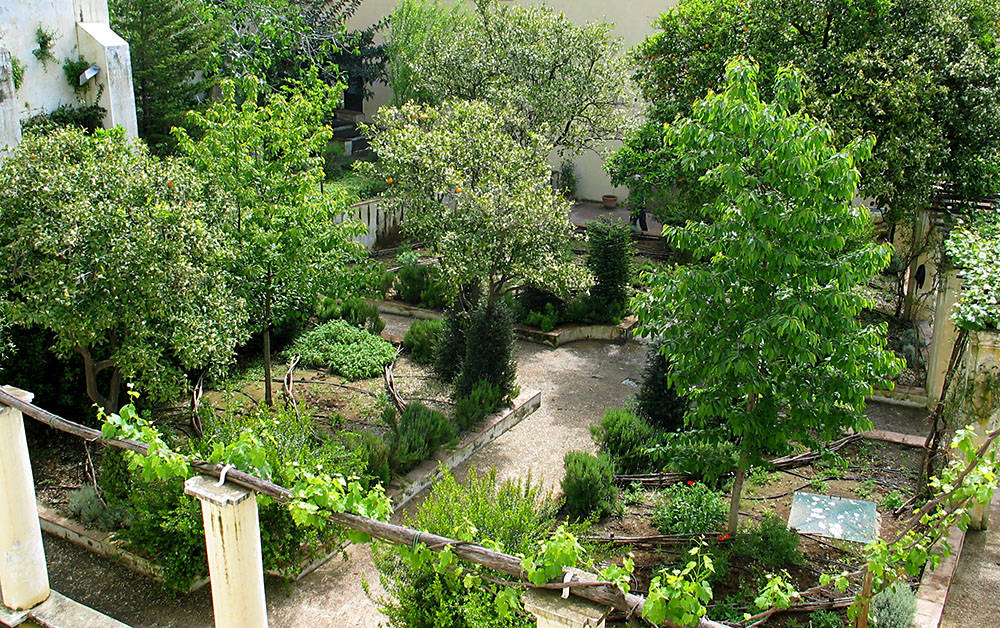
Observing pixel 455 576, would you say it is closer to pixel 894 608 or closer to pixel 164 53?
pixel 894 608

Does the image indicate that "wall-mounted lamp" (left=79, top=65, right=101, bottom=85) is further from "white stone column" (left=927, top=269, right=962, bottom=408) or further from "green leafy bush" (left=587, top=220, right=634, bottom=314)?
"white stone column" (left=927, top=269, right=962, bottom=408)

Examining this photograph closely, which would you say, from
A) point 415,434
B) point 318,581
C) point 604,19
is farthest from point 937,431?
point 604,19

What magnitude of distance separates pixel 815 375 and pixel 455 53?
1152 cm

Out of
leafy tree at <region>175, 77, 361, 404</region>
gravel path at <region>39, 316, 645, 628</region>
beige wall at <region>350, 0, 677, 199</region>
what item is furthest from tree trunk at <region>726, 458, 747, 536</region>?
beige wall at <region>350, 0, 677, 199</region>

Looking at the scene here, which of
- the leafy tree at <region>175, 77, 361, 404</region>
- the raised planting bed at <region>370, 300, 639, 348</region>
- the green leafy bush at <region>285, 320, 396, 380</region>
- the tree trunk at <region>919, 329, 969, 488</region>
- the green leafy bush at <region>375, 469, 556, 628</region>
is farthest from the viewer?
the raised planting bed at <region>370, 300, 639, 348</region>

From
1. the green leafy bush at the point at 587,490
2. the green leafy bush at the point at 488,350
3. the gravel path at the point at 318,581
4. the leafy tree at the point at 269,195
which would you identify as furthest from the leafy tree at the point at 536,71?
the green leafy bush at the point at 587,490

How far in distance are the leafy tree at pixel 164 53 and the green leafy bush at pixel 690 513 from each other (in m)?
14.0

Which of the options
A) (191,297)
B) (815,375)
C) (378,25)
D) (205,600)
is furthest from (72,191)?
(378,25)

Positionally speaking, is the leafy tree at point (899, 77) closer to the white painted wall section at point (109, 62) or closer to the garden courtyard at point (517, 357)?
the garden courtyard at point (517, 357)

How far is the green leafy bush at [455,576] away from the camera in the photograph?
19.5 feet

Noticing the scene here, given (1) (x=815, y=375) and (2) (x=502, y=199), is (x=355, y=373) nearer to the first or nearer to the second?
(2) (x=502, y=199)

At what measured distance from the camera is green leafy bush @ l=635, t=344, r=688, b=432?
10297 mm

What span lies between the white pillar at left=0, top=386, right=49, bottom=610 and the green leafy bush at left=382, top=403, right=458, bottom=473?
366cm

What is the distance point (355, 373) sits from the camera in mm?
12094
